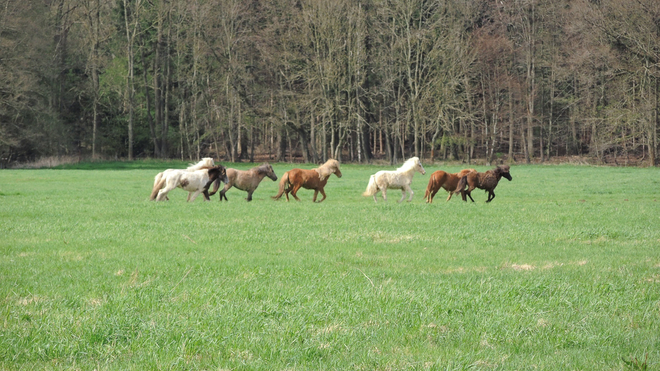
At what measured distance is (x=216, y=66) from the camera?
6488 cm

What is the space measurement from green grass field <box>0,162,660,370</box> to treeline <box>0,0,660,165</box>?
4324 centimetres

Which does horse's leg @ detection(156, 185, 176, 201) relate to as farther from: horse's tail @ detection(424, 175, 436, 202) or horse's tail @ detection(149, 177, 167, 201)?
horse's tail @ detection(424, 175, 436, 202)

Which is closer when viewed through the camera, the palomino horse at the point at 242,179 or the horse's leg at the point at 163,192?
the horse's leg at the point at 163,192

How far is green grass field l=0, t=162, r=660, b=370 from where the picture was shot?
5.83m

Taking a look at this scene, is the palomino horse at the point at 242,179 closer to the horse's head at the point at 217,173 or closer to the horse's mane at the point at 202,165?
the horse's head at the point at 217,173

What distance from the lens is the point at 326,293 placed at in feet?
27.2

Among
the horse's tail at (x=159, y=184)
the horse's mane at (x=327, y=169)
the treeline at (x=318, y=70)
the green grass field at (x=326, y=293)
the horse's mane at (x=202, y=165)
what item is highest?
the treeline at (x=318, y=70)

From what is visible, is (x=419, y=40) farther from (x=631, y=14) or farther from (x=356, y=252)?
(x=356, y=252)

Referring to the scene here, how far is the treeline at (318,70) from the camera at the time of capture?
56.4m

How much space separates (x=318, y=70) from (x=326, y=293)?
174ft

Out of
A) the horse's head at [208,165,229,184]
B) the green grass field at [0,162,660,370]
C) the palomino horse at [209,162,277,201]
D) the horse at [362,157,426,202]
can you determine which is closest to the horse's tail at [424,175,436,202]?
the horse at [362,157,426,202]

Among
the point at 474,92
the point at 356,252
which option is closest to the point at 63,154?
the point at 474,92

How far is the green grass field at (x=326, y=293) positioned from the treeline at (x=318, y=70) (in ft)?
142

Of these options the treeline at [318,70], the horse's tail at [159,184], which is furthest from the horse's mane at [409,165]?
the treeline at [318,70]
